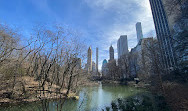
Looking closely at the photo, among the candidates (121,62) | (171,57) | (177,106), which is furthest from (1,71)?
(121,62)

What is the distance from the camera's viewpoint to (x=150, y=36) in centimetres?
1445

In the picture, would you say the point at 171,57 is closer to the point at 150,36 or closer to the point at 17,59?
the point at 150,36

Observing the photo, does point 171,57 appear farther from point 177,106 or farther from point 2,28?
point 2,28

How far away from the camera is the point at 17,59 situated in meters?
9.34

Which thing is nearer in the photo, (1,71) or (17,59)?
(1,71)

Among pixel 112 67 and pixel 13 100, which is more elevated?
pixel 112 67

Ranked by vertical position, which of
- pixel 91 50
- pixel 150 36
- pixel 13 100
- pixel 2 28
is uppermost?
pixel 150 36

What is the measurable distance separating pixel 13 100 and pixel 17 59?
3.85 meters

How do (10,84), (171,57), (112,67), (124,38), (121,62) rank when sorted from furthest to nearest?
(124,38)
(112,67)
(121,62)
(171,57)
(10,84)

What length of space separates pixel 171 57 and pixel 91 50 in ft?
66.3

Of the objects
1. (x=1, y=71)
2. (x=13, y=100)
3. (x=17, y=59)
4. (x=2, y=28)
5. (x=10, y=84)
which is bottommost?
(x=13, y=100)

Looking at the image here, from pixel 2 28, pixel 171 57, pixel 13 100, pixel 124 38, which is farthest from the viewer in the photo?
pixel 124 38

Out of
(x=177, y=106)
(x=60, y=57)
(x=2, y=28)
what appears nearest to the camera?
(x=60, y=57)

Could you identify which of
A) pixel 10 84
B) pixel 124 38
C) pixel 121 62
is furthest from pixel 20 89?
pixel 124 38
